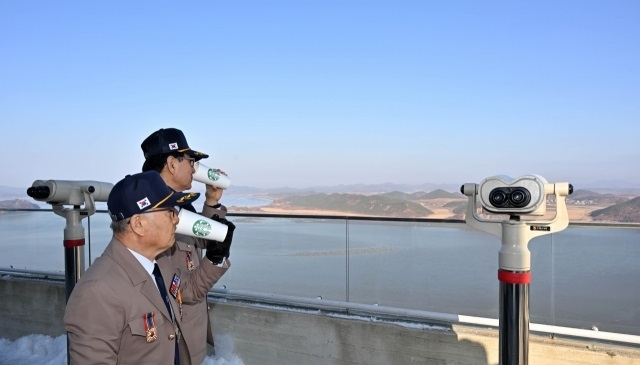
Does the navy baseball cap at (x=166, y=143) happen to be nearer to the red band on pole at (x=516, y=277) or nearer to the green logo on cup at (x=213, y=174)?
the green logo on cup at (x=213, y=174)

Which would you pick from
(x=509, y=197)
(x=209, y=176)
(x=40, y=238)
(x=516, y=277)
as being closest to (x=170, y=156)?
(x=209, y=176)

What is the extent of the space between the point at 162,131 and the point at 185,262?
82 centimetres

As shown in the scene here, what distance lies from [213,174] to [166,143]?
1.49ft

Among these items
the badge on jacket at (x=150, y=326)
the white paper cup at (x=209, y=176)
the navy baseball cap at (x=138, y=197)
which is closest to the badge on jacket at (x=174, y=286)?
the badge on jacket at (x=150, y=326)

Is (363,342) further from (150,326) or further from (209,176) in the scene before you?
(150,326)

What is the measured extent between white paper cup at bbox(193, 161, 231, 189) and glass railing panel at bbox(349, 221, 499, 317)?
179 cm

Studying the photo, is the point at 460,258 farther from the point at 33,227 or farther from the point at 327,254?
the point at 33,227

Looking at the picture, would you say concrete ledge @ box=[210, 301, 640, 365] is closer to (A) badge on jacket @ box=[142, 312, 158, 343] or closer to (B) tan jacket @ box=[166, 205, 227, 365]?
(B) tan jacket @ box=[166, 205, 227, 365]

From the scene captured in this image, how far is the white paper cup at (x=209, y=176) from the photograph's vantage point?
11.4 ft

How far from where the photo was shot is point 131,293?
2031 millimetres

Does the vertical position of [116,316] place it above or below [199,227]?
below

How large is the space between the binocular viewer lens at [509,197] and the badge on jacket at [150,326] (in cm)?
173

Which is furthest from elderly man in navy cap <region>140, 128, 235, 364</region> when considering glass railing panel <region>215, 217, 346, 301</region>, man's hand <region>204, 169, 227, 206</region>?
glass railing panel <region>215, 217, 346, 301</region>

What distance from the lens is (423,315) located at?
172 inches
